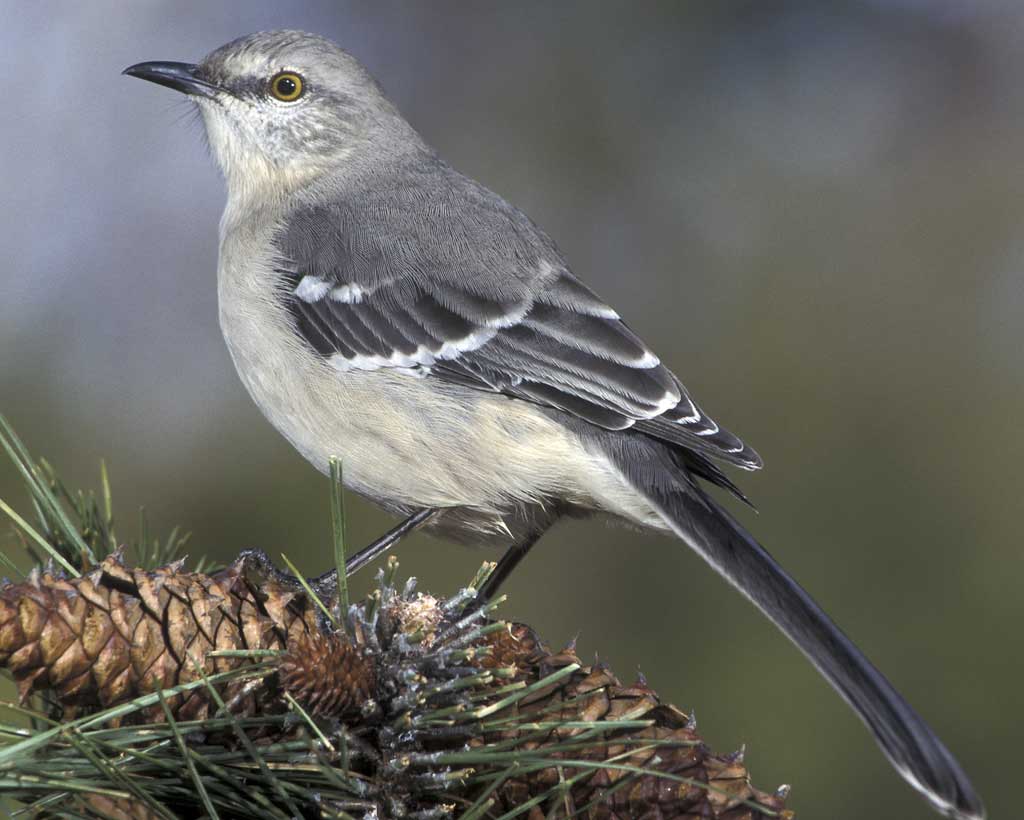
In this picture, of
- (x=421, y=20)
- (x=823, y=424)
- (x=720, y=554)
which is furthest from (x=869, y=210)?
(x=720, y=554)

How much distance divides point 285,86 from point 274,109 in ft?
0.35

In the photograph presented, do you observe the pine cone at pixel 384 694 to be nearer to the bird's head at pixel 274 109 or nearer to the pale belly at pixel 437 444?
the pale belly at pixel 437 444

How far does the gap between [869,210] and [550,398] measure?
2838 millimetres

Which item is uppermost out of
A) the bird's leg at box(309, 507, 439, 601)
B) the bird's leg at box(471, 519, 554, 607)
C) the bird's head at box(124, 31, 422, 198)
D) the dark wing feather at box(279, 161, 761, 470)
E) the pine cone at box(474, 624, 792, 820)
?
the bird's head at box(124, 31, 422, 198)

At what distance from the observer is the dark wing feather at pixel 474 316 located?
3.01m

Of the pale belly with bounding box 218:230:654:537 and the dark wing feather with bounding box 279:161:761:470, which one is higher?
the dark wing feather with bounding box 279:161:761:470

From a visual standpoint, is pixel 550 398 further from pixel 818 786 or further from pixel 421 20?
pixel 421 20

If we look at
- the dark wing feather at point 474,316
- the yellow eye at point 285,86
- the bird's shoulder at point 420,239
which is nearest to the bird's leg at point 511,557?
the dark wing feather at point 474,316

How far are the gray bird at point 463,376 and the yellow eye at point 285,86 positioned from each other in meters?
0.62

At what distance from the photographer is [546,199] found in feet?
18.4

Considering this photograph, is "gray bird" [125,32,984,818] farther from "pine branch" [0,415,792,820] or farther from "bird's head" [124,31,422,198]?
"pine branch" [0,415,792,820]

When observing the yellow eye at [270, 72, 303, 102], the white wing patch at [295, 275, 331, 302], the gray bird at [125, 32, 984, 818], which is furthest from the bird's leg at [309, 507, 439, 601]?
the yellow eye at [270, 72, 303, 102]

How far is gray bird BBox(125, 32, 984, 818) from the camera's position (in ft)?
9.74

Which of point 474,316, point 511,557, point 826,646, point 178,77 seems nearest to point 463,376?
point 474,316
